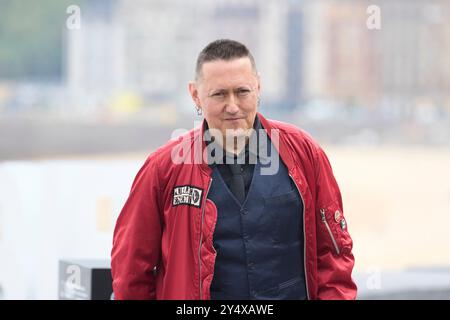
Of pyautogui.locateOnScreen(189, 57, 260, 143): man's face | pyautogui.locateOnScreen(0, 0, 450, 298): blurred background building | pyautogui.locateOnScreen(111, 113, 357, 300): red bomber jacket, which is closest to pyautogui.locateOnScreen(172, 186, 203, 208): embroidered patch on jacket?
pyautogui.locateOnScreen(111, 113, 357, 300): red bomber jacket

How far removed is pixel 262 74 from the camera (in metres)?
15.5

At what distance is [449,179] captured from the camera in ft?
51.6

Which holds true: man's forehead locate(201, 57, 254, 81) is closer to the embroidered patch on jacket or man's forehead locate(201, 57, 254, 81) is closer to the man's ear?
the man's ear

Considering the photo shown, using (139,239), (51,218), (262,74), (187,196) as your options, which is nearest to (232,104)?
(187,196)

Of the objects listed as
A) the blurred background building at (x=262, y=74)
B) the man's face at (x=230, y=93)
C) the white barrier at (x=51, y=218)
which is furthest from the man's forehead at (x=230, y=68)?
the blurred background building at (x=262, y=74)

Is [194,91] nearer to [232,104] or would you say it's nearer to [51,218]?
[232,104]

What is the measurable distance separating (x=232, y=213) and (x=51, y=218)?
9.94ft

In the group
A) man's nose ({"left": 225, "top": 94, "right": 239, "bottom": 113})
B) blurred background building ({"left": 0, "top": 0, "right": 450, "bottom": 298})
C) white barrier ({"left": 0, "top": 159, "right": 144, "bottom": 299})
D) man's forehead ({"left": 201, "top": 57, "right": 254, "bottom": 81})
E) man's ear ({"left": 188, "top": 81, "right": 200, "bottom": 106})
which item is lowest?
white barrier ({"left": 0, "top": 159, "right": 144, "bottom": 299})

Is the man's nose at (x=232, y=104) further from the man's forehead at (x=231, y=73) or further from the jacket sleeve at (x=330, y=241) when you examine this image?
the jacket sleeve at (x=330, y=241)

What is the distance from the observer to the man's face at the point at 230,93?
4.22 feet

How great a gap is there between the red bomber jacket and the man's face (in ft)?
0.27

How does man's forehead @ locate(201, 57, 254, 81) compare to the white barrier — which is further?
the white barrier

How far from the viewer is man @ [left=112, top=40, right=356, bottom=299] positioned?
4.27 feet

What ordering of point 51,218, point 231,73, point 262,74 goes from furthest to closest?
point 262,74, point 51,218, point 231,73
